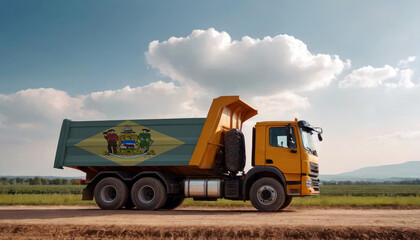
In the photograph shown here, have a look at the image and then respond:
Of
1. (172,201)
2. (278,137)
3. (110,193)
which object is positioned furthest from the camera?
(172,201)

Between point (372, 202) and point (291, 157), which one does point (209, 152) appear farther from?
point (372, 202)

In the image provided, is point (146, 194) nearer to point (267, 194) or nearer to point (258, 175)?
point (258, 175)

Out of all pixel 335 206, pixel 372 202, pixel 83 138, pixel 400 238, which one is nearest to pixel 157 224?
pixel 400 238

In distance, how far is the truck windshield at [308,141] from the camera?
13492 millimetres

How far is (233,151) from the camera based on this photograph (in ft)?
45.9

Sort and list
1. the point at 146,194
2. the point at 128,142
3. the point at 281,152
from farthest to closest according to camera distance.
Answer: the point at 146,194
the point at 128,142
the point at 281,152

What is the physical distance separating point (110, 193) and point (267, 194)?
19.5 ft

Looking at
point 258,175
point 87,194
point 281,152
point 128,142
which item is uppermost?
point 128,142

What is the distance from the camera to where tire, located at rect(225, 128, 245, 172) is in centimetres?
1398

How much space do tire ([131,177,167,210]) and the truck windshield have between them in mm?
5199

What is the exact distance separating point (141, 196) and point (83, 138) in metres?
3.14

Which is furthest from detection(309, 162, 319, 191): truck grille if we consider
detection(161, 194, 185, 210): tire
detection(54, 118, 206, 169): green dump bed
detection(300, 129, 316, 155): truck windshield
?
detection(161, 194, 185, 210): tire

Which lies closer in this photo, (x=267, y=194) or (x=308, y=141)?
(x=267, y=194)

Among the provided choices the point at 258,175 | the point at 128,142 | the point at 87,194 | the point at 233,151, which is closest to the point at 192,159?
the point at 233,151
